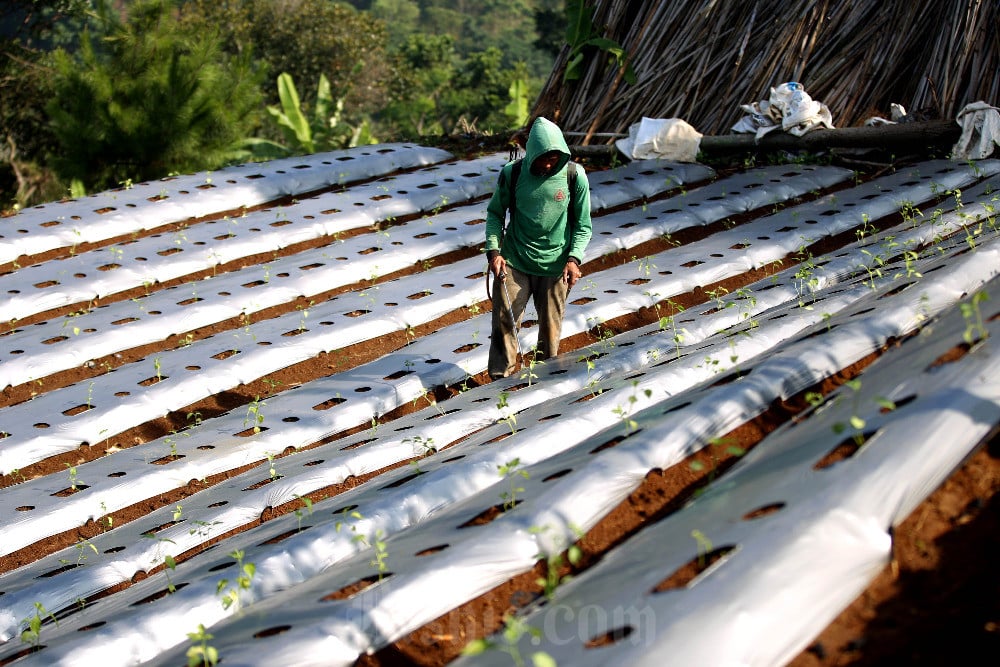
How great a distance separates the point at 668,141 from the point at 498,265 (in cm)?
475

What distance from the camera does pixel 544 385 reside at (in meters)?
4.54

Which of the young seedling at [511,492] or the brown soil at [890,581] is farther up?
the young seedling at [511,492]

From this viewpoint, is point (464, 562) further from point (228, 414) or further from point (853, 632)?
point (228, 414)

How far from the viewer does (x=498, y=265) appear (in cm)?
468

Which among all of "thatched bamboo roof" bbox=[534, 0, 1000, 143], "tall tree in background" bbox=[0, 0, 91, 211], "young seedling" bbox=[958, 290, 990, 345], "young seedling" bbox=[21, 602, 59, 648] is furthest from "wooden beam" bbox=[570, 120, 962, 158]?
"tall tree in background" bbox=[0, 0, 91, 211]

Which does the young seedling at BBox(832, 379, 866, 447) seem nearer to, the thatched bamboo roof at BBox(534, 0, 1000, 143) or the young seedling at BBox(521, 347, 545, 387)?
the young seedling at BBox(521, 347, 545, 387)

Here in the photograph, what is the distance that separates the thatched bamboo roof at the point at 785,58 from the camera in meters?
8.10

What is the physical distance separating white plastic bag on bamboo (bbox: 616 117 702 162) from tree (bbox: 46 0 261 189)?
608 centimetres

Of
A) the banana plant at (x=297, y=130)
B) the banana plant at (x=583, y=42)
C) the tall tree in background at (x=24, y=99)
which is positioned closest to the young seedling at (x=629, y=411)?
the banana plant at (x=583, y=42)

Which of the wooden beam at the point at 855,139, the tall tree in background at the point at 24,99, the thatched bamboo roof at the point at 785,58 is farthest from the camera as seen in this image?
the tall tree in background at the point at 24,99

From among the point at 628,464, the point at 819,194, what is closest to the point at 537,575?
the point at 628,464

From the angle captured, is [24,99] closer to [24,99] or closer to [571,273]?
[24,99]

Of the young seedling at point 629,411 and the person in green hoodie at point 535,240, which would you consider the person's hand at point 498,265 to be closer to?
the person in green hoodie at point 535,240

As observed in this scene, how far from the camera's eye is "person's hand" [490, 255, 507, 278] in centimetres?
468
